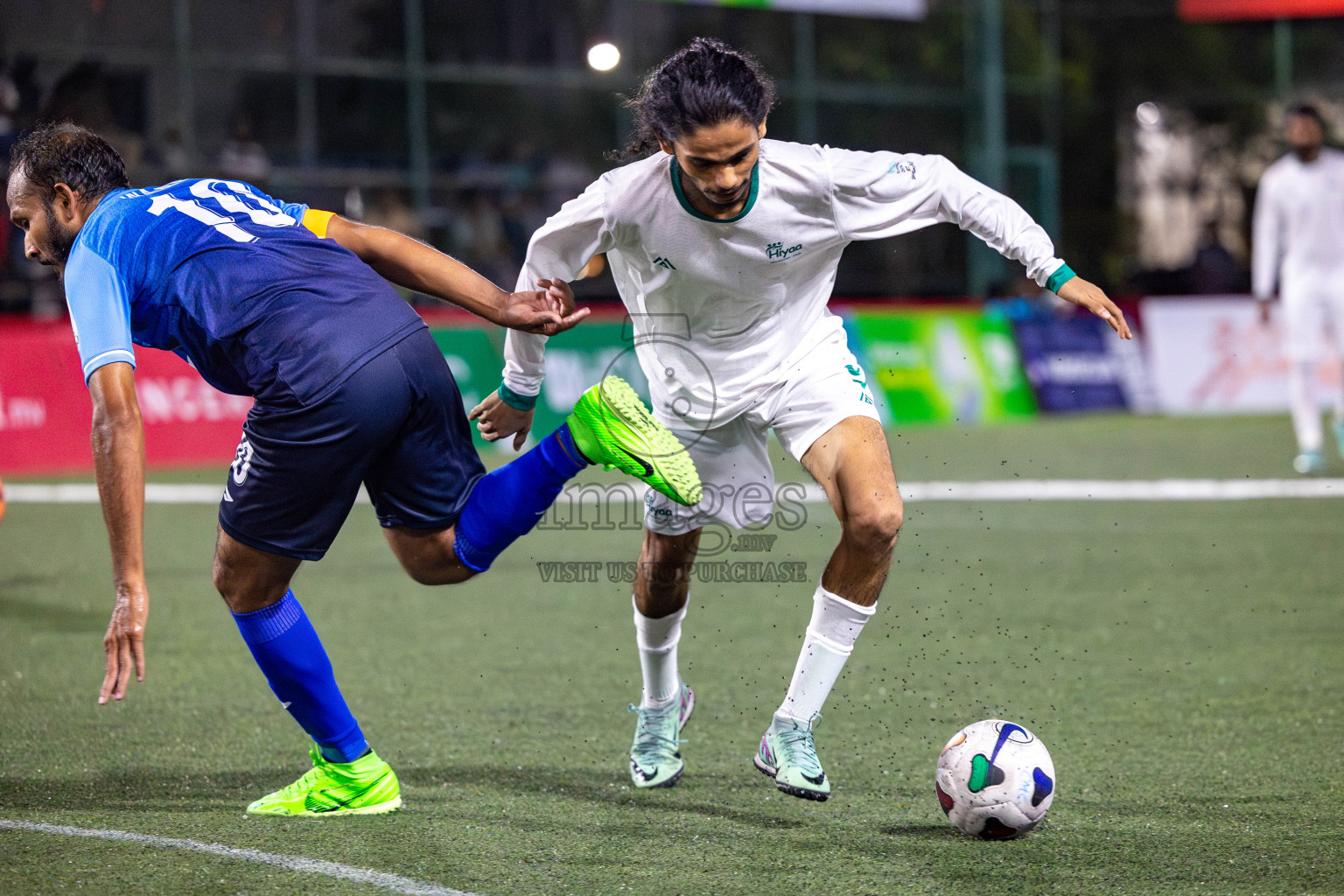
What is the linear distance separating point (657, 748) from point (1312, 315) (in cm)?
835

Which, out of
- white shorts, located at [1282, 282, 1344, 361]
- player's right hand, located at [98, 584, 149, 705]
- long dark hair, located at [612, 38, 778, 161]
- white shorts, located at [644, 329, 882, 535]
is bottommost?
player's right hand, located at [98, 584, 149, 705]

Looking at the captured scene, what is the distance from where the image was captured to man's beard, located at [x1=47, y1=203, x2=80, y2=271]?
11.6 feet

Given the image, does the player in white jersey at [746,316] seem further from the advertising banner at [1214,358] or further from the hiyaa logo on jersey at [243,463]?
the advertising banner at [1214,358]

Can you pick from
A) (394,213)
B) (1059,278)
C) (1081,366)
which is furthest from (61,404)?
(1081,366)

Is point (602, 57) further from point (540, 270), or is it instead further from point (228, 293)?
point (228, 293)

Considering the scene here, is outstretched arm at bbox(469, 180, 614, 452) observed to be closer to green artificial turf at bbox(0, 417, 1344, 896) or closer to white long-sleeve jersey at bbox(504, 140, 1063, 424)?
white long-sleeve jersey at bbox(504, 140, 1063, 424)

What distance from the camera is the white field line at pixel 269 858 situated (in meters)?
3.20

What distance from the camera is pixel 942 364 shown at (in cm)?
1527

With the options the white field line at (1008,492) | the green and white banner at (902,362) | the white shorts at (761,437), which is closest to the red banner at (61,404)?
the white field line at (1008,492)

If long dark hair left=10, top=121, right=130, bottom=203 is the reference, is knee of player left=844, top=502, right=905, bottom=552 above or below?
below

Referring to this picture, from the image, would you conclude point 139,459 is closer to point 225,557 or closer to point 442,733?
point 225,557

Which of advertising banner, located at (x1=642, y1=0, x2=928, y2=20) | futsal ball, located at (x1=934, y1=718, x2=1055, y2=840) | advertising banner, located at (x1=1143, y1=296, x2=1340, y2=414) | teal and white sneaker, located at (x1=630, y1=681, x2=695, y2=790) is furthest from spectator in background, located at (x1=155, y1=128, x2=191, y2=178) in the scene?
futsal ball, located at (x1=934, y1=718, x2=1055, y2=840)

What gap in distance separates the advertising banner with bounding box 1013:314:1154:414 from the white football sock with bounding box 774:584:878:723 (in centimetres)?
1238

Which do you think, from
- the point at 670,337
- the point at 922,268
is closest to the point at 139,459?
the point at 670,337
